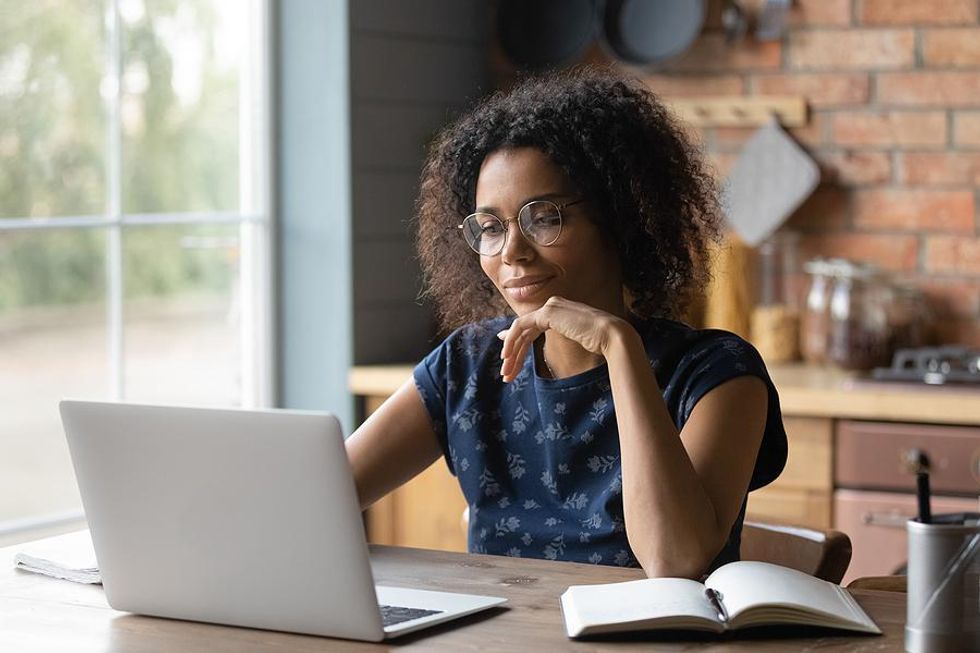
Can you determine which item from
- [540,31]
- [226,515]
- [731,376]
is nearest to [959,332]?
[540,31]

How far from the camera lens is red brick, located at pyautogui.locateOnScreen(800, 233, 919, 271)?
3.66 meters

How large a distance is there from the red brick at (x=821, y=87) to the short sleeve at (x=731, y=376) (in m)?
1.77

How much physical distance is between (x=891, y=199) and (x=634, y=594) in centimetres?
231

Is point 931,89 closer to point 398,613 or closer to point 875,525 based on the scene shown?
point 875,525

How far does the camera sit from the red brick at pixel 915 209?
3.60 meters

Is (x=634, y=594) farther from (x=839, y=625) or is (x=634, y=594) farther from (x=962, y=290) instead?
(x=962, y=290)

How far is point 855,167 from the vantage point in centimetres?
370

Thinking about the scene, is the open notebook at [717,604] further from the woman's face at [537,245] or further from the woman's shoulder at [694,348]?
the woman's face at [537,245]

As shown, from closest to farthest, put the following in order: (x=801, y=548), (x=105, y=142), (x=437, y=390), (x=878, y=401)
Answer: (x=801, y=548) < (x=437, y=390) < (x=878, y=401) < (x=105, y=142)

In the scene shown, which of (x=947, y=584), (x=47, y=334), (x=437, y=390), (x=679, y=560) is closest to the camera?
(x=947, y=584)

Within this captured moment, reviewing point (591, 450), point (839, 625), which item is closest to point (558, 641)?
point (839, 625)

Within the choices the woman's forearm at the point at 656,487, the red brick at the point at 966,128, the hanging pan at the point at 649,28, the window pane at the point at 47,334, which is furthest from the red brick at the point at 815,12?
the woman's forearm at the point at 656,487

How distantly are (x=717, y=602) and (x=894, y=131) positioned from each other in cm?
233

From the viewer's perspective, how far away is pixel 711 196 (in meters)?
2.35
